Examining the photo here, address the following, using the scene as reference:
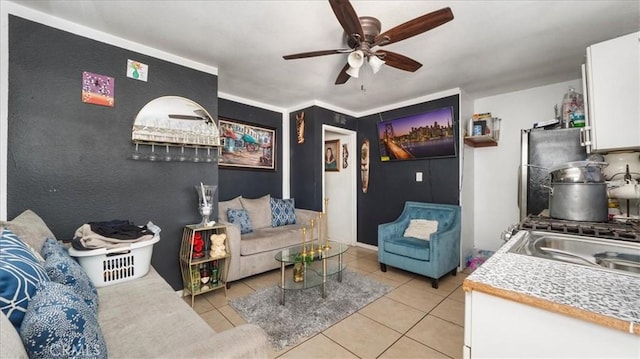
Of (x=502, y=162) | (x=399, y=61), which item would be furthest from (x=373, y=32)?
(x=502, y=162)

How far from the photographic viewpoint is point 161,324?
117cm

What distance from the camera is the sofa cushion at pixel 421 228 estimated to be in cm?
315

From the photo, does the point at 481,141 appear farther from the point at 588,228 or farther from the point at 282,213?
the point at 282,213

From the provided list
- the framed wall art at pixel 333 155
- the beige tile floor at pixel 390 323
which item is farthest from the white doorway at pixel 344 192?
the beige tile floor at pixel 390 323

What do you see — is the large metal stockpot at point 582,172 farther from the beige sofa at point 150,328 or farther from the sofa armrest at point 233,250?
the sofa armrest at point 233,250

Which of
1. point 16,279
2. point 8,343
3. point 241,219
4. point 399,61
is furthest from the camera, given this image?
point 241,219

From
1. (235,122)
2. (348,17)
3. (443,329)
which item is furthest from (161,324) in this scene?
(235,122)

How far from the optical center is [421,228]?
323cm

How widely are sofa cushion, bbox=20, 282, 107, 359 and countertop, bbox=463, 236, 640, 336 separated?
113 centimetres

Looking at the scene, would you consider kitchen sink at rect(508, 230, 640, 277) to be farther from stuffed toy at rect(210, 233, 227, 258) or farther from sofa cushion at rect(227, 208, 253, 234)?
sofa cushion at rect(227, 208, 253, 234)

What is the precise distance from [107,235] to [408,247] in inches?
111

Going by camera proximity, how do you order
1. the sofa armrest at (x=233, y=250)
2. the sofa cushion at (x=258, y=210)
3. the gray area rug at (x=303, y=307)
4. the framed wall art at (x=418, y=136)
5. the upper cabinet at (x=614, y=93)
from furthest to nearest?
the sofa cushion at (x=258, y=210), the framed wall art at (x=418, y=136), the sofa armrest at (x=233, y=250), the gray area rug at (x=303, y=307), the upper cabinet at (x=614, y=93)

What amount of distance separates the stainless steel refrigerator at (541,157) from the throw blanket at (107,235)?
11.3 feet

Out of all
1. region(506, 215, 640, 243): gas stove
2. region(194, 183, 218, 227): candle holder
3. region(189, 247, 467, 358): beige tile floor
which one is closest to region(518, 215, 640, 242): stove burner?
region(506, 215, 640, 243): gas stove
